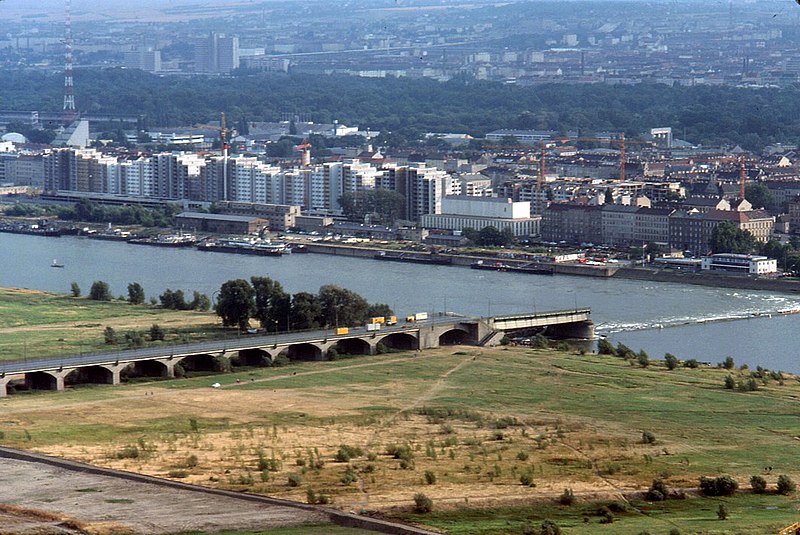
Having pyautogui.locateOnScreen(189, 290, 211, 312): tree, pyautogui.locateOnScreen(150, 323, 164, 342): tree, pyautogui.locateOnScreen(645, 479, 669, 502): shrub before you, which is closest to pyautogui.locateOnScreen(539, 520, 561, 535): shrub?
pyautogui.locateOnScreen(645, 479, 669, 502): shrub

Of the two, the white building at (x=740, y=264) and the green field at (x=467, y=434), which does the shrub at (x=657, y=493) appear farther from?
the white building at (x=740, y=264)

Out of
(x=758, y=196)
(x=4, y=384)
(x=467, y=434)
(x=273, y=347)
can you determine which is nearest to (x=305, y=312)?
(x=273, y=347)

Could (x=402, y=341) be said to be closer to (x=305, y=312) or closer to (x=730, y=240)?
(x=305, y=312)

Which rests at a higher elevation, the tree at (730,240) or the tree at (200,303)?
the tree at (730,240)

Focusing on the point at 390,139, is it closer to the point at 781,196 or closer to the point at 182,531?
the point at 781,196

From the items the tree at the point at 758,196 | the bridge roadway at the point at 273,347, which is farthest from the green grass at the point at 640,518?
the tree at the point at 758,196

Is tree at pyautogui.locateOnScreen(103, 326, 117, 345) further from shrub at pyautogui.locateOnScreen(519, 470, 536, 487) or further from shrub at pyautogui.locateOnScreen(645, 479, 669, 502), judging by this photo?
shrub at pyautogui.locateOnScreen(645, 479, 669, 502)

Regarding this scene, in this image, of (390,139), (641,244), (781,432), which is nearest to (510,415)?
(781,432)
